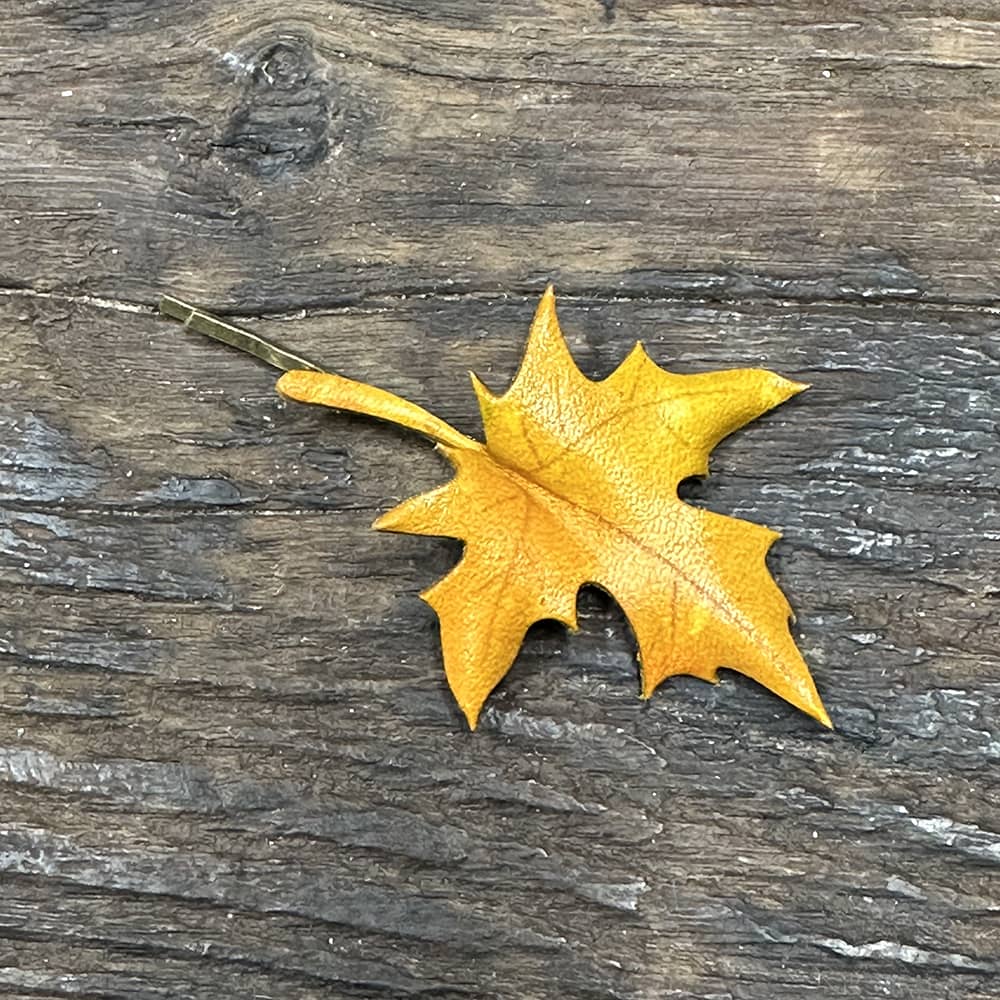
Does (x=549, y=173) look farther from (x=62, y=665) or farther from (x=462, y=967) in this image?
(x=462, y=967)

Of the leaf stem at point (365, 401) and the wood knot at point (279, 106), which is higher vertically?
the wood knot at point (279, 106)

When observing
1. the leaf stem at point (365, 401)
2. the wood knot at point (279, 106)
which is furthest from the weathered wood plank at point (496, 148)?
the leaf stem at point (365, 401)

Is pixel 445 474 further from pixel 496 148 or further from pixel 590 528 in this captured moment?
pixel 496 148

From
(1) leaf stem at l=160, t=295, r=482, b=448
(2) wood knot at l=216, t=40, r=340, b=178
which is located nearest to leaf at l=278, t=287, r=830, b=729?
(1) leaf stem at l=160, t=295, r=482, b=448

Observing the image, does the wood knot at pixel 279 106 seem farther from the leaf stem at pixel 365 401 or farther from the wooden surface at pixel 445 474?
the leaf stem at pixel 365 401

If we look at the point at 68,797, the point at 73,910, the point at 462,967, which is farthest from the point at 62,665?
the point at 462,967

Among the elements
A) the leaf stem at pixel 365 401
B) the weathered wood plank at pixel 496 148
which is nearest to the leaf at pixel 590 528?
the leaf stem at pixel 365 401

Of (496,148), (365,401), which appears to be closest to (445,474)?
(365,401)

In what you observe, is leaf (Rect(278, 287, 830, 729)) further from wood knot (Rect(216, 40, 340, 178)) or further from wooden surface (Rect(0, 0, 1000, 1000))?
Answer: wood knot (Rect(216, 40, 340, 178))
